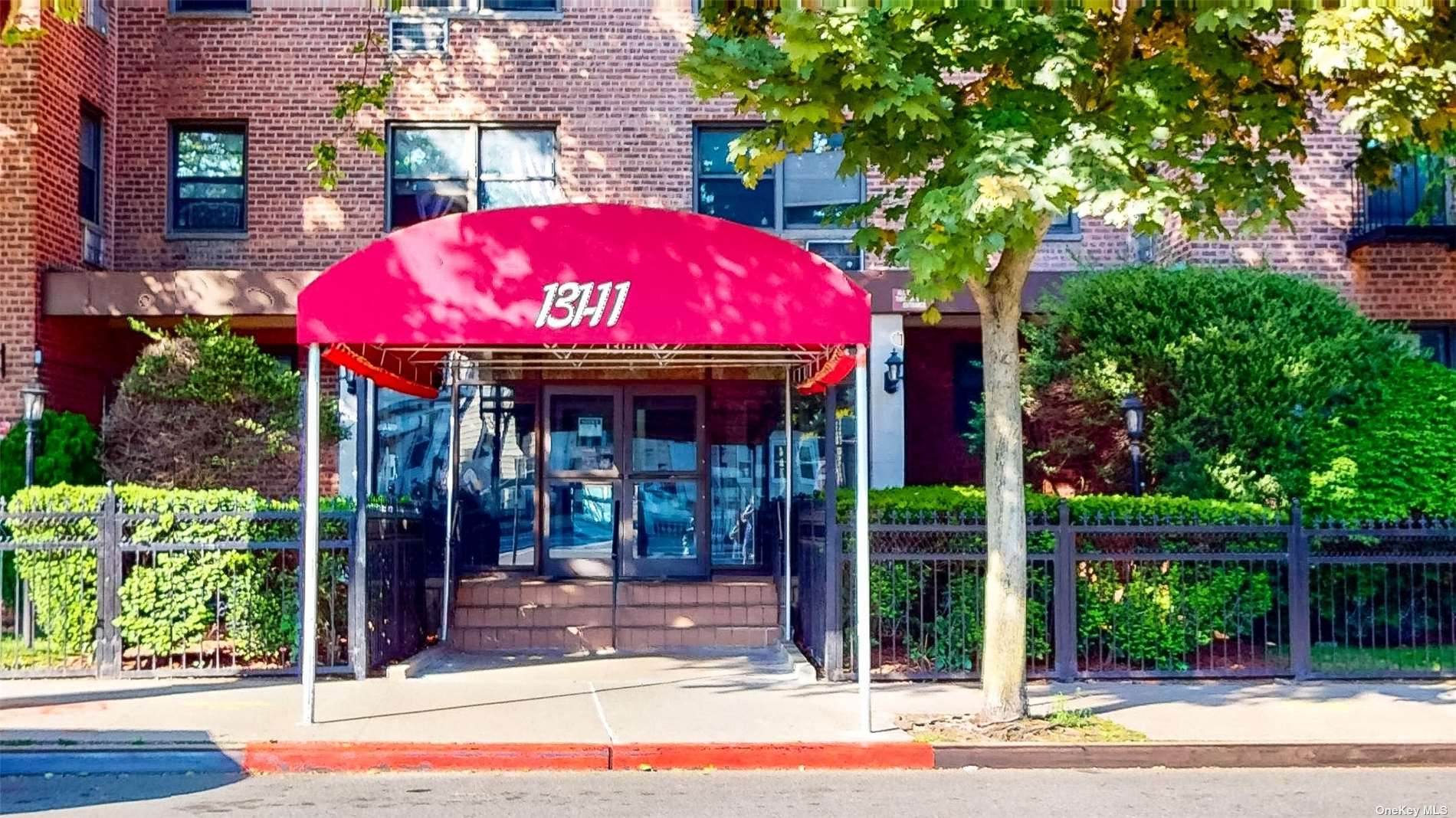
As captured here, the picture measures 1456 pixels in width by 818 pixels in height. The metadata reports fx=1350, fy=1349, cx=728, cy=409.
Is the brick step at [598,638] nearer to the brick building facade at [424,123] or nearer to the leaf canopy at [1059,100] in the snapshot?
the brick building facade at [424,123]

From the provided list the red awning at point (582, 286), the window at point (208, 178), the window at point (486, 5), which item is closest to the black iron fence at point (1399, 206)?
the red awning at point (582, 286)

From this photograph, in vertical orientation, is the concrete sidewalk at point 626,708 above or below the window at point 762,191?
below

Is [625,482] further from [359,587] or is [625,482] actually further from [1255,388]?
[1255,388]

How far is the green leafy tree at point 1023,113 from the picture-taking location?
333 inches

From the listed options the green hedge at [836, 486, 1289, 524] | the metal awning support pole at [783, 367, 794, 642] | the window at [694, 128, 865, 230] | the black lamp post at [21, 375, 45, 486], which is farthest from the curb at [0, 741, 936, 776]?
the window at [694, 128, 865, 230]

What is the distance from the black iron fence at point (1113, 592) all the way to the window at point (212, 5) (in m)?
9.75

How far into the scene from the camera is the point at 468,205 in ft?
53.7

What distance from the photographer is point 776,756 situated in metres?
8.77

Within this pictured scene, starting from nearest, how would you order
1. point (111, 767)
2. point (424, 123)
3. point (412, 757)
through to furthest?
point (111, 767), point (412, 757), point (424, 123)

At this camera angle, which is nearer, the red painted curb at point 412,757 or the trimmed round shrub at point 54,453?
the red painted curb at point 412,757

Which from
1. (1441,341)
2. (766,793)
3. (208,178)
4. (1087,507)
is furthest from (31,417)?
(1441,341)

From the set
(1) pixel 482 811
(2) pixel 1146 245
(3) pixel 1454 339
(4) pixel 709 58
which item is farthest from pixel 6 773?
(3) pixel 1454 339

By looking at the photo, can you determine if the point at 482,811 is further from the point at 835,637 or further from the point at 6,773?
the point at 835,637

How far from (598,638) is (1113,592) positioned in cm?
513
